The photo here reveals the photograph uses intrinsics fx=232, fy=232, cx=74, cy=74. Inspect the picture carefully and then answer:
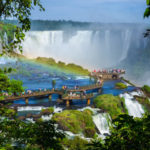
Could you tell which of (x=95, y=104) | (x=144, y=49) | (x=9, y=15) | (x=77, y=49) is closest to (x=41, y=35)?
(x=77, y=49)

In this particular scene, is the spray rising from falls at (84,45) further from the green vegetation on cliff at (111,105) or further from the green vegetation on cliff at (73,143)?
the green vegetation on cliff at (73,143)

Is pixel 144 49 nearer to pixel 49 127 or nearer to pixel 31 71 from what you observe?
pixel 31 71

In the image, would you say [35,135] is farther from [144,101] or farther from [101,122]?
[144,101]

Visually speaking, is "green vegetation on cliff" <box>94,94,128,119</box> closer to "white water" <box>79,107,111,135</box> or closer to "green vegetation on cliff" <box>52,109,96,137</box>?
"white water" <box>79,107,111,135</box>

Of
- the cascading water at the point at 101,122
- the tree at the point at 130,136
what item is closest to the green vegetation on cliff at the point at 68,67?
the cascading water at the point at 101,122

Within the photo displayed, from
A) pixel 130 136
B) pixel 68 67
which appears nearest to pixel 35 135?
pixel 130 136
